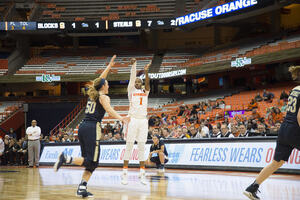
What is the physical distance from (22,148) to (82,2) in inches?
815

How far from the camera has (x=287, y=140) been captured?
6.66m

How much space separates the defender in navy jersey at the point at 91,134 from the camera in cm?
749

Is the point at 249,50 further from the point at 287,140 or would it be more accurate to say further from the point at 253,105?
the point at 287,140

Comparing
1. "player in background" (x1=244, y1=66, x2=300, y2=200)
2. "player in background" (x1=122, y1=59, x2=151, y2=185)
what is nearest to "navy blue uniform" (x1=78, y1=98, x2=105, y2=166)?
"player in background" (x1=122, y1=59, x2=151, y2=185)

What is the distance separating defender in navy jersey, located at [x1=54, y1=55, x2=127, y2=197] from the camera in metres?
7.49

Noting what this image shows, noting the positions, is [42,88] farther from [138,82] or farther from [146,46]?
[138,82]

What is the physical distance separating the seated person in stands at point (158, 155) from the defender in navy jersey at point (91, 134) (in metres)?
7.07

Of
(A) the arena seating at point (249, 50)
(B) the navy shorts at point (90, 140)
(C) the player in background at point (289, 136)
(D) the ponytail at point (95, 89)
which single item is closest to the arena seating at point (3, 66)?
(A) the arena seating at point (249, 50)

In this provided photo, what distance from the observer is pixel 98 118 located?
7.72 meters

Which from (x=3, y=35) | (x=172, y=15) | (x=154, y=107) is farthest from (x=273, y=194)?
(x=3, y=35)

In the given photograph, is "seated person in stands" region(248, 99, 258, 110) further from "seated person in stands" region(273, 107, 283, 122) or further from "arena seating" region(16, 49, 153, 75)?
"arena seating" region(16, 49, 153, 75)

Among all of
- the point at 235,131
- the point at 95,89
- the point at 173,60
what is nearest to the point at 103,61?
the point at 173,60

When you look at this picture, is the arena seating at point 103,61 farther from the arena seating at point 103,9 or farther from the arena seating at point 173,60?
the arena seating at point 103,9

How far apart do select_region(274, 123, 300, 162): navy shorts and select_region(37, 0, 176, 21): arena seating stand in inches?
1242
